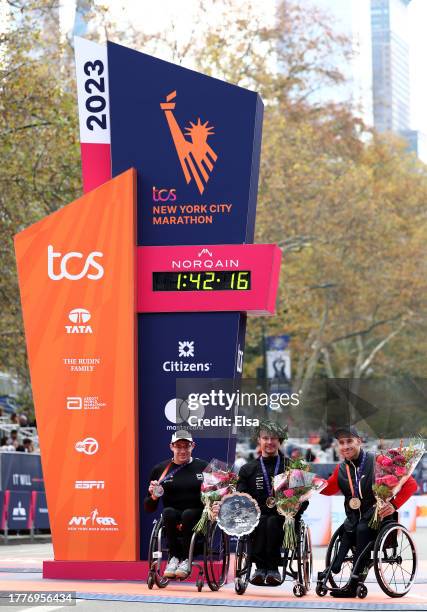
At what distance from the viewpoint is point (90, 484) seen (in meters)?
15.4

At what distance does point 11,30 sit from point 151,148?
18371mm

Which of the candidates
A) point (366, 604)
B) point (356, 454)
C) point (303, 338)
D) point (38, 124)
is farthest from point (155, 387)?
point (303, 338)

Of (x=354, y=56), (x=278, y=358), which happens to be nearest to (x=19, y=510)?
(x=278, y=358)

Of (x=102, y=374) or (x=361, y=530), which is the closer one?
(x=361, y=530)

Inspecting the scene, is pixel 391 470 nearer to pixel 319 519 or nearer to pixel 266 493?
pixel 266 493

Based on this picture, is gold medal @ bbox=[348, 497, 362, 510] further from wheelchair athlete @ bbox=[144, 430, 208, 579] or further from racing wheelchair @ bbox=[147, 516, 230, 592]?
wheelchair athlete @ bbox=[144, 430, 208, 579]

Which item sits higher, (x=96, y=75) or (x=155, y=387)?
(x=96, y=75)

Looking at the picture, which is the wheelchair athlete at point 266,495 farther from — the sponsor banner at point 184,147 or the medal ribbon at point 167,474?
the sponsor banner at point 184,147

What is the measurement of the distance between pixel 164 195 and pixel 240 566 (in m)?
4.25

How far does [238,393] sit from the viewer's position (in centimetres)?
1505

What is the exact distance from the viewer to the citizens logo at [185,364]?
15359 mm

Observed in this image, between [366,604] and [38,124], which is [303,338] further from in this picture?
[366,604]

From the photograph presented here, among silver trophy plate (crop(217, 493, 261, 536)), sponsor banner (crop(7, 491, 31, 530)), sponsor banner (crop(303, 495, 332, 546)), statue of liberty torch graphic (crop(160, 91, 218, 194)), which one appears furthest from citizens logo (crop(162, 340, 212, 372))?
sponsor banner (crop(7, 491, 31, 530))

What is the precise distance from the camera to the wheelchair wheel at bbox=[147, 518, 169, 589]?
45.2 ft
